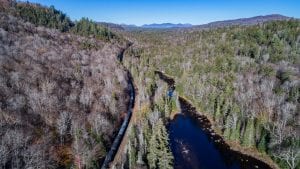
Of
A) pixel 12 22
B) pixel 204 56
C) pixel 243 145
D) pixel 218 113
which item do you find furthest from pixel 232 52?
pixel 12 22

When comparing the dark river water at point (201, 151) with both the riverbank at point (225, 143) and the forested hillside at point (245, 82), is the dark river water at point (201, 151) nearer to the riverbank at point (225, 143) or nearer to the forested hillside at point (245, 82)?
the riverbank at point (225, 143)

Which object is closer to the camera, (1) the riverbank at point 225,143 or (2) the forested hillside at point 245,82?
(1) the riverbank at point 225,143

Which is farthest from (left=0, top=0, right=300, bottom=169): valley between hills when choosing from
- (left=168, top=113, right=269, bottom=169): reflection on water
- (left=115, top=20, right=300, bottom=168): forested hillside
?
(left=115, top=20, right=300, bottom=168): forested hillside

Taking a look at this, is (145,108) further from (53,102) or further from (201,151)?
(53,102)

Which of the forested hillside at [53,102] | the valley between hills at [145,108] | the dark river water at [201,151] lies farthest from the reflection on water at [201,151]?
the forested hillside at [53,102]

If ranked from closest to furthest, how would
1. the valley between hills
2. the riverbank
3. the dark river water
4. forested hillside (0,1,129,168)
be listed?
forested hillside (0,1,129,168) → the valley between hills → the dark river water → the riverbank

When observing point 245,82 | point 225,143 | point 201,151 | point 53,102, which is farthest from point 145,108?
point 245,82

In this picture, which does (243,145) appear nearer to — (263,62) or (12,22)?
(263,62)

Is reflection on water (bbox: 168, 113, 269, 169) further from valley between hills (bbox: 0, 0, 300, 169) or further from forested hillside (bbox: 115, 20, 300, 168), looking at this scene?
forested hillside (bbox: 115, 20, 300, 168)
